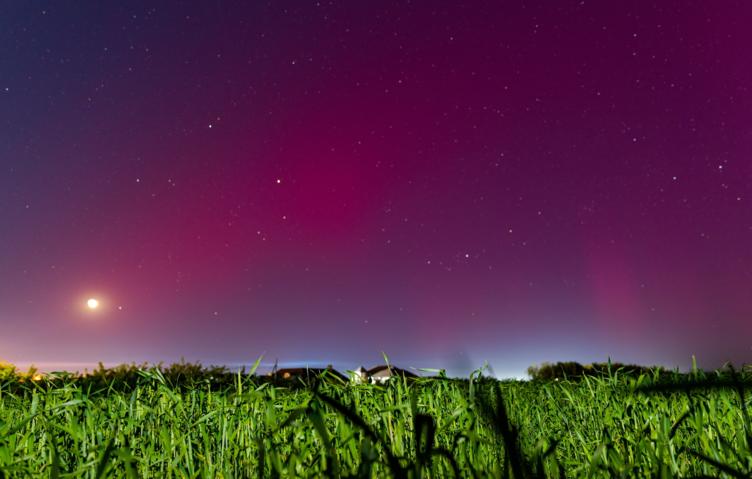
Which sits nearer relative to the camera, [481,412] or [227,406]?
[481,412]

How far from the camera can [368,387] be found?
128 inches

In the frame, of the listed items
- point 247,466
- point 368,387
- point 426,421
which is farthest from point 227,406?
Result: point 426,421

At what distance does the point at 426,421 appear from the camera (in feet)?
4.50

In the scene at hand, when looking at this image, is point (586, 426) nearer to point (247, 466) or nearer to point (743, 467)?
point (743, 467)

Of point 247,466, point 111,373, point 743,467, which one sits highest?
point 111,373

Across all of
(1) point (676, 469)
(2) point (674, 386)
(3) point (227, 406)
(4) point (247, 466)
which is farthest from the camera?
(2) point (674, 386)

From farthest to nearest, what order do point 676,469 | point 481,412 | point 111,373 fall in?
point 111,373, point 481,412, point 676,469

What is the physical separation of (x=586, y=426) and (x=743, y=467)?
200 centimetres

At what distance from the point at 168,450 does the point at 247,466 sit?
1.03ft

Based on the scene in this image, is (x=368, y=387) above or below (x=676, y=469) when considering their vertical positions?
above

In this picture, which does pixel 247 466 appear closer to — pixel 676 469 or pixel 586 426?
pixel 676 469

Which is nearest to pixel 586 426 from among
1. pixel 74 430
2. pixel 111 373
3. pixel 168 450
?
pixel 168 450

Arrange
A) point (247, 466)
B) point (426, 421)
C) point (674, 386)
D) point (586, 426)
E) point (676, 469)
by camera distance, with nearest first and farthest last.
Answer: point (426, 421) → point (676, 469) → point (247, 466) → point (674, 386) → point (586, 426)

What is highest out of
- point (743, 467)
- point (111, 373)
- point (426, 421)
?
point (111, 373)
